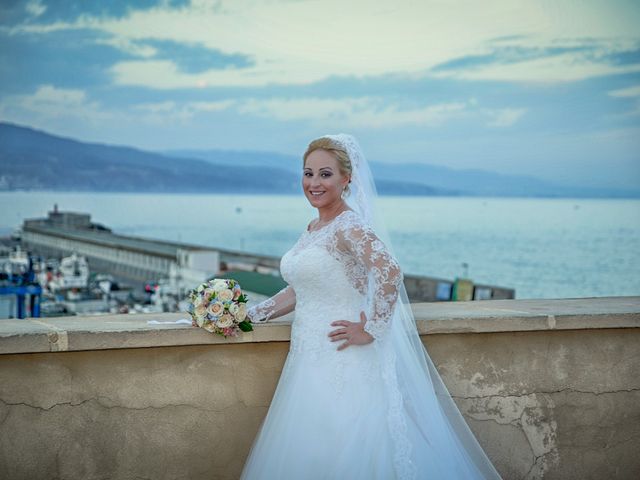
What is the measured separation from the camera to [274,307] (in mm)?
3416

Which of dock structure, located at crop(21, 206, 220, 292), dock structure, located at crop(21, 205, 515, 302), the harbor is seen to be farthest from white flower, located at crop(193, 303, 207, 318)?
dock structure, located at crop(21, 206, 220, 292)

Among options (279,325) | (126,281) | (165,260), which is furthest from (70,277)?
(279,325)

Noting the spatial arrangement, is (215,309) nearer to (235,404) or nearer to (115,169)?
(235,404)

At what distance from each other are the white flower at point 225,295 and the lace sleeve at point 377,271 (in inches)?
19.7

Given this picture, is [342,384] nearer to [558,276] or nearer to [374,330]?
[374,330]

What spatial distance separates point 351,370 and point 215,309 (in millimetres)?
577

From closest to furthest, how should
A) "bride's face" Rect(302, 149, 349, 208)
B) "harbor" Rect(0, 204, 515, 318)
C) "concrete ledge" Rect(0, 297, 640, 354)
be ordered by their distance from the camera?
"concrete ledge" Rect(0, 297, 640, 354) → "bride's face" Rect(302, 149, 349, 208) → "harbor" Rect(0, 204, 515, 318)

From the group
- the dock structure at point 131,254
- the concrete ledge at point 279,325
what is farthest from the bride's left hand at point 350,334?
the dock structure at point 131,254

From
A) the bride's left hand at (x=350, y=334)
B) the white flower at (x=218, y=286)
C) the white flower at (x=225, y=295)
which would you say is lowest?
the bride's left hand at (x=350, y=334)

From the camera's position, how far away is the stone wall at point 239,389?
3014mm

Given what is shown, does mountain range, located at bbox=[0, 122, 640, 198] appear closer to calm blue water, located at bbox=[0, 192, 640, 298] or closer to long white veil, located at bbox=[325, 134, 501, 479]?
calm blue water, located at bbox=[0, 192, 640, 298]

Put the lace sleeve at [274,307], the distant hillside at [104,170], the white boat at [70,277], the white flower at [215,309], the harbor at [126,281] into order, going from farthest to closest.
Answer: the distant hillside at [104,170]
the white boat at [70,277]
the harbor at [126,281]
the lace sleeve at [274,307]
the white flower at [215,309]

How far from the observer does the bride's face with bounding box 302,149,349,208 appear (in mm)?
3234

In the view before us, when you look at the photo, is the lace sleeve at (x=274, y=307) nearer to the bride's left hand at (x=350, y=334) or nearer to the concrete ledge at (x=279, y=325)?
the concrete ledge at (x=279, y=325)
